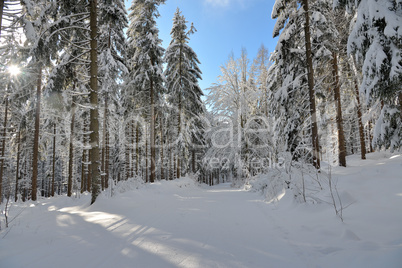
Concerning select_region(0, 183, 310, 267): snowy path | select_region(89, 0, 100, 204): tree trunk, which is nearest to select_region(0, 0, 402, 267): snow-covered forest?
select_region(89, 0, 100, 204): tree trunk

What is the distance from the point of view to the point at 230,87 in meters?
17.7

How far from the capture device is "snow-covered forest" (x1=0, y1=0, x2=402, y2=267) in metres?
5.69

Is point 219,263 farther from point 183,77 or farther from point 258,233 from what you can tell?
point 183,77

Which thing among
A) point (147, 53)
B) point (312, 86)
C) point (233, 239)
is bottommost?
point (233, 239)

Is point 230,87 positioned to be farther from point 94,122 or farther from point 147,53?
point 94,122

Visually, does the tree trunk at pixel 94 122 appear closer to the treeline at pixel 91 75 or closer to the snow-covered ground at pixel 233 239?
the treeline at pixel 91 75

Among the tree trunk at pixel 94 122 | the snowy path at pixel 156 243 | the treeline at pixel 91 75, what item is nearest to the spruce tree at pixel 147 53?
the treeline at pixel 91 75

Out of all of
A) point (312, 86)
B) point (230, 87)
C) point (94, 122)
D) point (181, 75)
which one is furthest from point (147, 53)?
point (312, 86)

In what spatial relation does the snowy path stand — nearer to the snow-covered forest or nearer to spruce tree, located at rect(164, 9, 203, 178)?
the snow-covered forest

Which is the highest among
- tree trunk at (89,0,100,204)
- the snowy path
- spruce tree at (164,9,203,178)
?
spruce tree at (164,9,203,178)

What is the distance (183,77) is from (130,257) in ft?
57.1

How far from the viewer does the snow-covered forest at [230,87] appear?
18.7 ft

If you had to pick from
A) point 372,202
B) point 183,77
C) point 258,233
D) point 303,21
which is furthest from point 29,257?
point 183,77

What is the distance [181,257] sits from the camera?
95.8 inches
